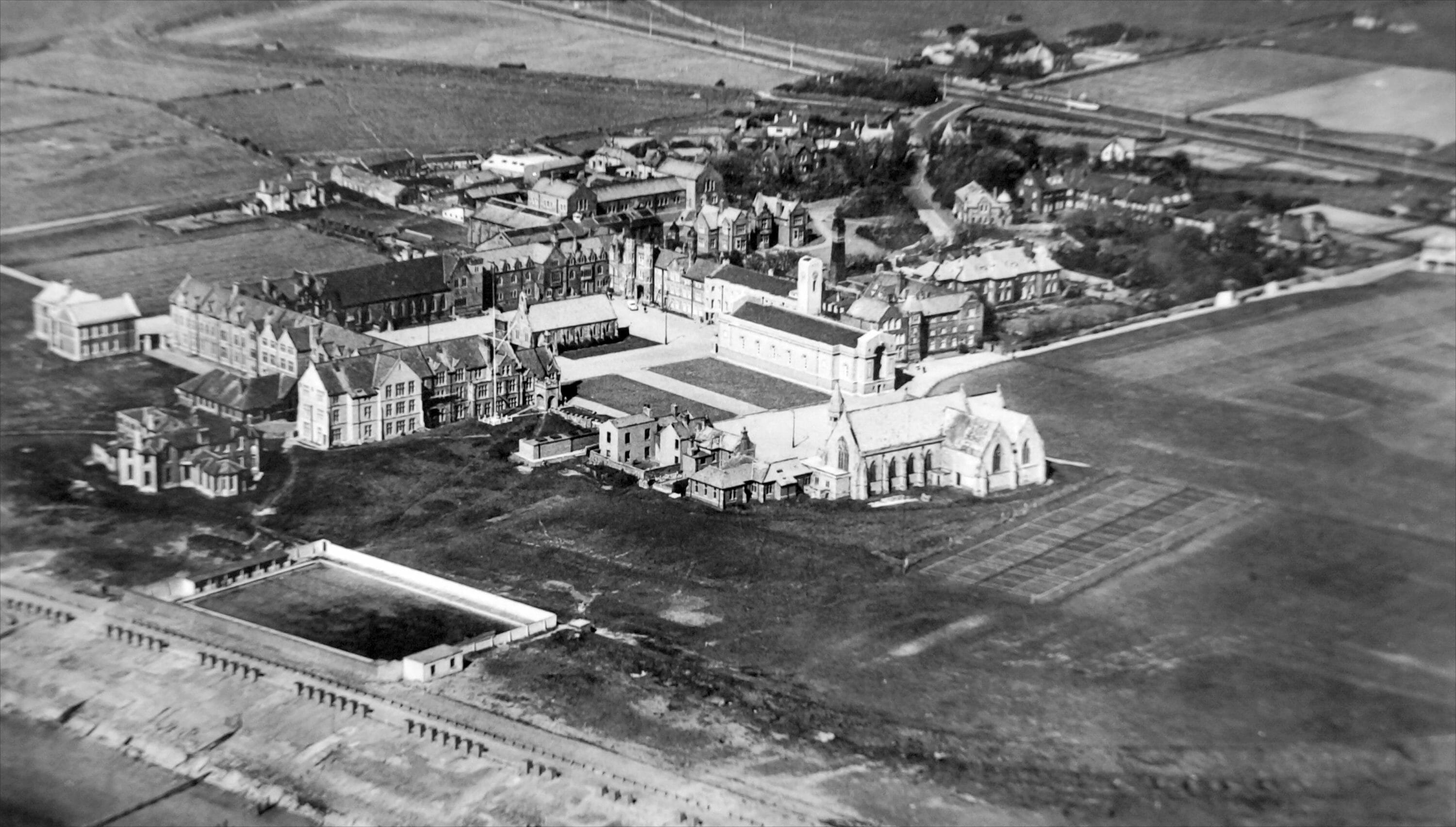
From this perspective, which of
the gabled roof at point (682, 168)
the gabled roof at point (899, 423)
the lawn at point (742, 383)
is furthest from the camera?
the gabled roof at point (682, 168)

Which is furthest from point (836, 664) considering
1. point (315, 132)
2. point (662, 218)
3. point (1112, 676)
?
point (315, 132)

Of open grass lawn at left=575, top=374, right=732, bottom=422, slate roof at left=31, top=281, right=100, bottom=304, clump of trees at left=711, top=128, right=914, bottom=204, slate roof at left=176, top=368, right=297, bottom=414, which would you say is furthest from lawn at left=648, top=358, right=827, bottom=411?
clump of trees at left=711, top=128, right=914, bottom=204

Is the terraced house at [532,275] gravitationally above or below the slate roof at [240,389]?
above

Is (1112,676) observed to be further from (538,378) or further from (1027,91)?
(1027,91)

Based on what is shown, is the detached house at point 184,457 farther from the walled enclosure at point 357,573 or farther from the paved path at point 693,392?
the paved path at point 693,392

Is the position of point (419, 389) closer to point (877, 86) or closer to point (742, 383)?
point (742, 383)

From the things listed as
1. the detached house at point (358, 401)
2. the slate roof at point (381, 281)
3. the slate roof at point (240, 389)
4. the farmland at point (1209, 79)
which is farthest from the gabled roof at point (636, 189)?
the detached house at point (358, 401)

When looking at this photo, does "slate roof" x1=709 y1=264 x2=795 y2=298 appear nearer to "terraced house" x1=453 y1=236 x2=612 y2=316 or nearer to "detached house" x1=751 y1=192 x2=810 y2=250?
"terraced house" x1=453 y1=236 x2=612 y2=316
